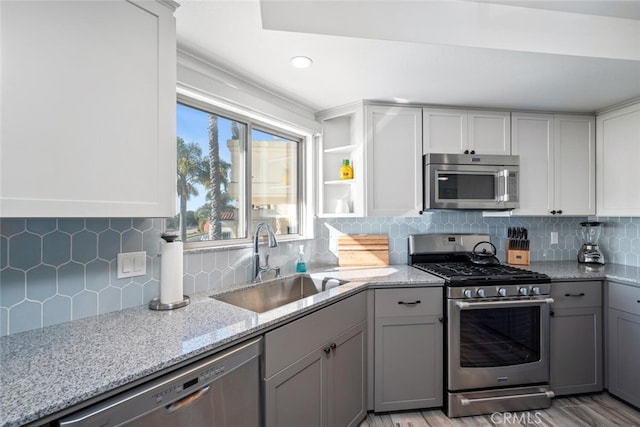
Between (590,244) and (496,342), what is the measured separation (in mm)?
1478

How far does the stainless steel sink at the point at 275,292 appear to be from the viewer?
1.73 m

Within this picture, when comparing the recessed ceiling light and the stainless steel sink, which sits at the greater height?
the recessed ceiling light

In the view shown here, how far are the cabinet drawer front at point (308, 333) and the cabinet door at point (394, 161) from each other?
0.84 meters

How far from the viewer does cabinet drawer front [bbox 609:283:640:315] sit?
1938mm

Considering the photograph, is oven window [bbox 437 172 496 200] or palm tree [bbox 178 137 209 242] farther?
oven window [bbox 437 172 496 200]

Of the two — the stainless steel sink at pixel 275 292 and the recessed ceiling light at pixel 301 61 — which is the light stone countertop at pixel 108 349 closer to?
the stainless steel sink at pixel 275 292

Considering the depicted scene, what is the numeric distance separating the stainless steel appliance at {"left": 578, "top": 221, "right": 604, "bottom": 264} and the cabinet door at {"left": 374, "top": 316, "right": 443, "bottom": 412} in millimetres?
1684

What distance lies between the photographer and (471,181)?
7.66 feet

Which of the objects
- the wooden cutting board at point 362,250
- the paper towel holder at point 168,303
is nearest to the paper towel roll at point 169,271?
the paper towel holder at point 168,303

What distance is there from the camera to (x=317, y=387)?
145 centimetres

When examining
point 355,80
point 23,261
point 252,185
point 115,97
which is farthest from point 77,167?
point 355,80

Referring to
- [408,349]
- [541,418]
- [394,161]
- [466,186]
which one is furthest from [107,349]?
[541,418]

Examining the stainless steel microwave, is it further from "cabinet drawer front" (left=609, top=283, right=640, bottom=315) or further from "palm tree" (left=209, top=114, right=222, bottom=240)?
"palm tree" (left=209, top=114, right=222, bottom=240)

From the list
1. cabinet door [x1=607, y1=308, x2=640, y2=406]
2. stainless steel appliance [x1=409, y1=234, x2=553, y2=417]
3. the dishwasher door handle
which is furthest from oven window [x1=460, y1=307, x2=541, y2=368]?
the dishwasher door handle
